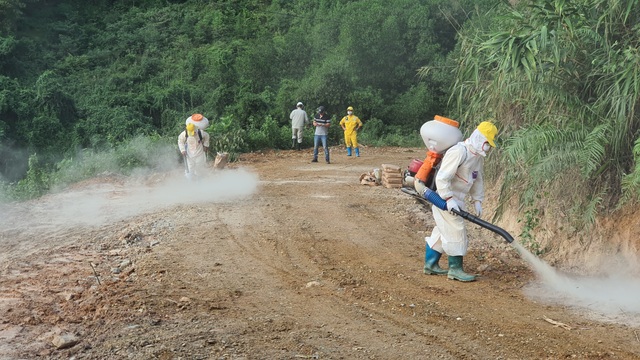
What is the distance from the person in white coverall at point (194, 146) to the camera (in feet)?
50.2

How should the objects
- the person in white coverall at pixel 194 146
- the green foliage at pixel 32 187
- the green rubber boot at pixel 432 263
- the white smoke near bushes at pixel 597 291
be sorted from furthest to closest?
the green foliage at pixel 32 187, the person in white coverall at pixel 194 146, the green rubber boot at pixel 432 263, the white smoke near bushes at pixel 597 291

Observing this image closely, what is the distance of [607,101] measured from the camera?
29.5 ft

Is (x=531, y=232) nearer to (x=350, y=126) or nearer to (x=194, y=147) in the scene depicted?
(x=194, y=147)

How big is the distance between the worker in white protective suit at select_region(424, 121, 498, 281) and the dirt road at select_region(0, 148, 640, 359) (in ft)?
0.80

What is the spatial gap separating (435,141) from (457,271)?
1.47m

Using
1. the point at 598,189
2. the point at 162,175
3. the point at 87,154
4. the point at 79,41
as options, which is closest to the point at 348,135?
the point at 162,175

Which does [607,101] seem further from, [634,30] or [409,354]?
[409,354]

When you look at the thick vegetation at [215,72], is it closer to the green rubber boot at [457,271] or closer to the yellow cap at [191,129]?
the yellow cap at [191,129]

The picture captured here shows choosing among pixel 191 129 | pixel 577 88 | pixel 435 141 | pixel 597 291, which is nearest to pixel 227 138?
pixel 191 129

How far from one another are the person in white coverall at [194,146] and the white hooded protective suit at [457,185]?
24.8ft

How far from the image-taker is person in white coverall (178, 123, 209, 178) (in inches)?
603

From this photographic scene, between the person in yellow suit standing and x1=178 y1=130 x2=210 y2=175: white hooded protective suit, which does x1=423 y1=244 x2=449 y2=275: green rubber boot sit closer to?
x1=178 y1=130 x2=210 y2=175: white hooded protective suit

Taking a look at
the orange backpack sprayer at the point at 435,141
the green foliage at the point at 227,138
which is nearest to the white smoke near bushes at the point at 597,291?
the orange backpack sprayer at the point at 435,141

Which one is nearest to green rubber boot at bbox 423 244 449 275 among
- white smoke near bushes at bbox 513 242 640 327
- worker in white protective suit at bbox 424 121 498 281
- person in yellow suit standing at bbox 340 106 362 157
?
worker in white protective suit at bbox 424 121 498 281
